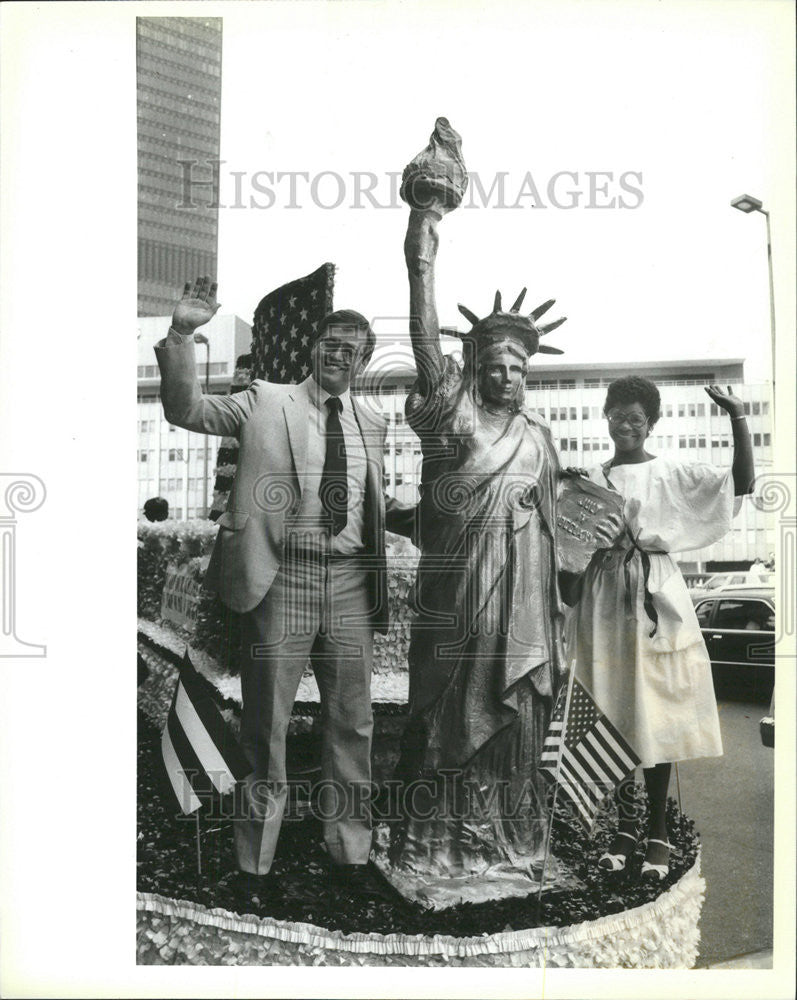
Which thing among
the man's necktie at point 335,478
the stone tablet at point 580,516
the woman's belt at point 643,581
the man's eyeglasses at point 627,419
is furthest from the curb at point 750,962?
the man's necktie at point 335,478

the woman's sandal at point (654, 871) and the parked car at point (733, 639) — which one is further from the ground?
the parked car at point (733, 639)

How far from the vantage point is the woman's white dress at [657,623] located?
422cm

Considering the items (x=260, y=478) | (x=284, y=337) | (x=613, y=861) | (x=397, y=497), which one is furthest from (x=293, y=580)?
(x=613, y=861)

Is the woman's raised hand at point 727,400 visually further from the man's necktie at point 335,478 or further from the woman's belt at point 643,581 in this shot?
the man's necktie at point 335,478

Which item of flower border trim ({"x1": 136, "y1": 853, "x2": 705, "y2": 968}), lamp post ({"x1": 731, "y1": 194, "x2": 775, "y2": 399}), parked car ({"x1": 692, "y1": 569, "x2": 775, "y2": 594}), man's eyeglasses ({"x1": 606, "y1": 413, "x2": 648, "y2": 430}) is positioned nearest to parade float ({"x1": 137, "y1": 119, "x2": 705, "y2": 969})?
flower border trim ({"x1": 136, "y1": 853, "x2": 705, "y2": 968})

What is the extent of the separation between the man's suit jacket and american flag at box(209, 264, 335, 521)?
0.05 m

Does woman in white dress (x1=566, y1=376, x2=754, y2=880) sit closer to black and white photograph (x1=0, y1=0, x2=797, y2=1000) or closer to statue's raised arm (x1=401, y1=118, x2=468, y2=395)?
black and white photograph (x1=0, y1=0, x2=797, y2=1000)

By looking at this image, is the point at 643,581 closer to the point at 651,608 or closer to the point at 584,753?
the point at 651,608

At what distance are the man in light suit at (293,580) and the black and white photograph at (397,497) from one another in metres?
0.02

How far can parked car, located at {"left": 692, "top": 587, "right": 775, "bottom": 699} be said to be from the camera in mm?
4270

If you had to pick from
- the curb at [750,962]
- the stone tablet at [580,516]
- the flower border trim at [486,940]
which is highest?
the stone tablet at [580,516]

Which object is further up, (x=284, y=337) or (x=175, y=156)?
(x=175, y=156)

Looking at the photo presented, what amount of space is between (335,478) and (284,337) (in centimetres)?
67

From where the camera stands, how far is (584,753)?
4.19 metres
